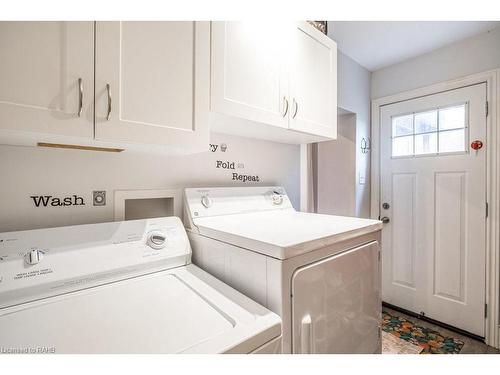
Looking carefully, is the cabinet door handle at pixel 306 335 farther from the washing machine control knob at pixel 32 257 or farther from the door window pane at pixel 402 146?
the door window pane at pixel 402 146

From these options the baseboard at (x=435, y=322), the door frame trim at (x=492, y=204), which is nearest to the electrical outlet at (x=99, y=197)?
the door frame trim at (x=492, y=204)

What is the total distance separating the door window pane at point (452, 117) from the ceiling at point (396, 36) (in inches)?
23.4

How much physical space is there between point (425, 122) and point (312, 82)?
169 centimetres

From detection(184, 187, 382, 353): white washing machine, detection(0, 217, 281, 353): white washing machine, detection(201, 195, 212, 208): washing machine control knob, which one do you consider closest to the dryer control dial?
detection(0, 217, 281, 353): white washing machine

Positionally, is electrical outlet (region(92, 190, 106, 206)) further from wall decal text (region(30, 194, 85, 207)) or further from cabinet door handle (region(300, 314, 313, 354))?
cabinet door handle (region(300, 314, 313, 354))

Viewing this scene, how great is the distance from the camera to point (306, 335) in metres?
0.84

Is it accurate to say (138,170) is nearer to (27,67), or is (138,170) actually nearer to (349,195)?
(27,67)

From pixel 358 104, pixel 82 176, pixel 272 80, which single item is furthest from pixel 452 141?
pixel 82 176

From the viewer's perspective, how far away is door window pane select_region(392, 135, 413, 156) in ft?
8.23

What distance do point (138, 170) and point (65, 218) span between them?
365 mm

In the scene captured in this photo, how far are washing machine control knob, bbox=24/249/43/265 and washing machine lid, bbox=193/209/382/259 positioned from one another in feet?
1.94

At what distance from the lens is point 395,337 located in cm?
217

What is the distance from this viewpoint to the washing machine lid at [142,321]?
61 centimetres

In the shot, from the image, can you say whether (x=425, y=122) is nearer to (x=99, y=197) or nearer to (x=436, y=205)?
(x=436, y=205)
